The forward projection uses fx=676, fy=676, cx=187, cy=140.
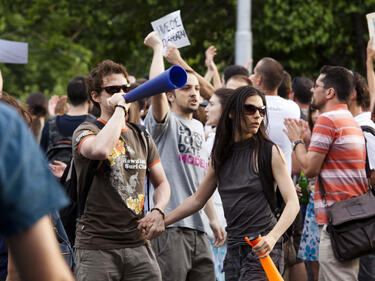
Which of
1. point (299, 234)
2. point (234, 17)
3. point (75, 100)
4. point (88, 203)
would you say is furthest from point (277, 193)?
point (234, 17)

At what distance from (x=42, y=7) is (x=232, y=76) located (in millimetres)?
9583

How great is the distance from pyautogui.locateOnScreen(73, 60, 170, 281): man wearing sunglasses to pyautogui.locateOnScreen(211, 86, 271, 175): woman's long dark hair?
54 centimetres

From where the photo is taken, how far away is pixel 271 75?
6.06 meters

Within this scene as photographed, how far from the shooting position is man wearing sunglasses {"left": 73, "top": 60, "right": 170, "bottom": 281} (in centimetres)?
382

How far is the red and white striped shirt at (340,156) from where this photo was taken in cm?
491

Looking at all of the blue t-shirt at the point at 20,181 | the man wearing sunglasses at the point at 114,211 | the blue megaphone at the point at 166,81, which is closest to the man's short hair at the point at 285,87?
the man wearing sunglasses at the point at 114,211

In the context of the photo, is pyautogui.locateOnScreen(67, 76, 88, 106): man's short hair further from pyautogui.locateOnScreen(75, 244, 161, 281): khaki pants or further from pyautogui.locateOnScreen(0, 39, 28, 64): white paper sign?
pyautogui.locateOnScreen(75, 244, 161, 281): khaki pants

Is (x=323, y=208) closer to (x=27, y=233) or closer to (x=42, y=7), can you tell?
(x=27, y=233)

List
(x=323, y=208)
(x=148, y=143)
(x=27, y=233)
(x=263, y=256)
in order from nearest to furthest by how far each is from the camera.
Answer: (x=27, y=233) < (x=263, y=256) < (x=148, y=143) < (x=323, y=208)

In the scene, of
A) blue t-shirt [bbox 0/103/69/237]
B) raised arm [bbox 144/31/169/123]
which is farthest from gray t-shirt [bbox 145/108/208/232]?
blue t-shirt [bbox 0/103/69/237]

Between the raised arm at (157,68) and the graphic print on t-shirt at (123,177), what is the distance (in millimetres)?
668

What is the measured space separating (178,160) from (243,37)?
5.70 meters

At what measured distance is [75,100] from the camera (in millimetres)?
6500

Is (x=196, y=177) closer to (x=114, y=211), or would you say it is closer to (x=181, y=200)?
(x=181, y=200)
